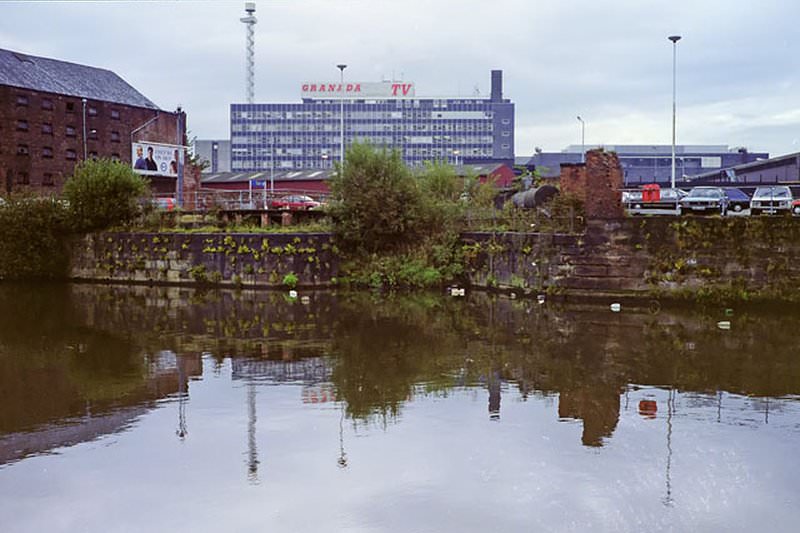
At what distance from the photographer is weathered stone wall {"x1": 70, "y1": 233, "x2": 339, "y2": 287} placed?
34.3 metres

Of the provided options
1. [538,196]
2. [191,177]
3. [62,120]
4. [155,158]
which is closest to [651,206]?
[538,196]

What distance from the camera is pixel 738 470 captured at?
32.0 feet

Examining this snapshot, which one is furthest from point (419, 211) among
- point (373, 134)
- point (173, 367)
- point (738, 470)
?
point (373, 134)

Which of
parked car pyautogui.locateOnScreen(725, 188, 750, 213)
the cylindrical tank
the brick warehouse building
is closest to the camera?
the cylindrical tank

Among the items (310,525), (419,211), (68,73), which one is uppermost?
(68,73)

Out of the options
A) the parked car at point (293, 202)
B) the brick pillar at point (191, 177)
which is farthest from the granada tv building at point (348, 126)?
the parked car at point (293, 202)

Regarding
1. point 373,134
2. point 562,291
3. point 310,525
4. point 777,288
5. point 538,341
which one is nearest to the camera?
point 310,525

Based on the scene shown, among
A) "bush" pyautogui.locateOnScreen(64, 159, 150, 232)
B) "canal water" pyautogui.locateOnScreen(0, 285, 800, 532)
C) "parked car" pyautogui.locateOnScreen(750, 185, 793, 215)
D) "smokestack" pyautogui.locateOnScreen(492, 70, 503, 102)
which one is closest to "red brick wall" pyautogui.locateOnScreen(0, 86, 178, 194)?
"bush" pyautogui.locateOnScreen(64, 159, 150, 232)

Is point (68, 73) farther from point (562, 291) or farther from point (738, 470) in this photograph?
point (738, 470)

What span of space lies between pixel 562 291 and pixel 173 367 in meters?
15.0

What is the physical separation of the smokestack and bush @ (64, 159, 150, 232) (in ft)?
347

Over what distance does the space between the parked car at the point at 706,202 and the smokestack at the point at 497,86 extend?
334 ft

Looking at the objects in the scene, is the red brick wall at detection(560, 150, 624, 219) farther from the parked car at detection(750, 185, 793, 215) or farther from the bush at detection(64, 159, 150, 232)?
the bush at detection(64, 159, 150, 232)

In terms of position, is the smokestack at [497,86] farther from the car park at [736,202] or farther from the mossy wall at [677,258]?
the mossy wall at [677,258]
